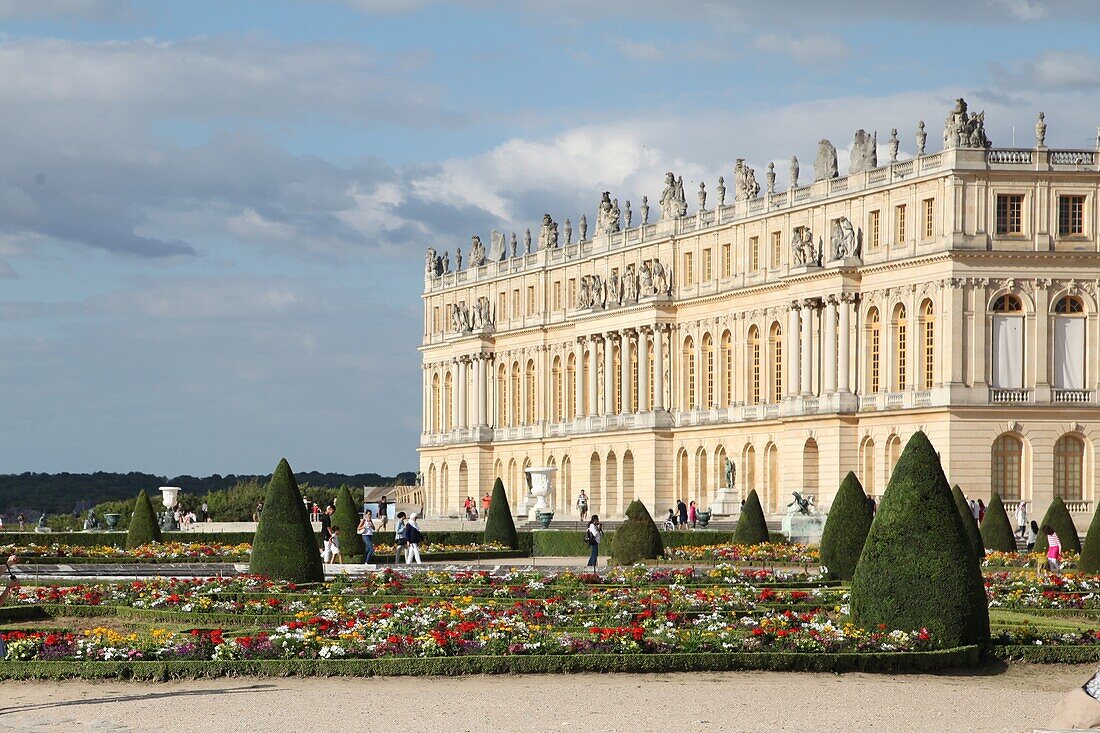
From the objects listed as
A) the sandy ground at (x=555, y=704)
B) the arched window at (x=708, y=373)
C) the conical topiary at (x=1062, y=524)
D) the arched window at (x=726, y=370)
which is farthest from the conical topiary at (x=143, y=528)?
the arched window at (x=708, y=373)

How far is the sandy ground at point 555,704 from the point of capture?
17844 millimetres

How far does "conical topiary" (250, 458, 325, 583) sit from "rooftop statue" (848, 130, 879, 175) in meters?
39.6

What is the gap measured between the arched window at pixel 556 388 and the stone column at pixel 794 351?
21.5 metres

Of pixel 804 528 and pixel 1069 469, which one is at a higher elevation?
pixel 1069 469

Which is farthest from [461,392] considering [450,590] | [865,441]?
[450,590]

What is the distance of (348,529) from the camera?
46.2 metres

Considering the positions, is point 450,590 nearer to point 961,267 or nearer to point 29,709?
point 29,709

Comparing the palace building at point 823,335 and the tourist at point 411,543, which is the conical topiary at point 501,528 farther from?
the palace building at point 823,335

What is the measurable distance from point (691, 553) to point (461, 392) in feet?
189

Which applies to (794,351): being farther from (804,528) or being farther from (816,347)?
(804,528)

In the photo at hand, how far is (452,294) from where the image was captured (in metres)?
105

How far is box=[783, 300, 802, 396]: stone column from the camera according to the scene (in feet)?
237

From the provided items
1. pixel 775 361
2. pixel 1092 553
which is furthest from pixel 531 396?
pixel 1092 553

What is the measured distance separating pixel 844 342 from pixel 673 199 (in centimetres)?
1636
